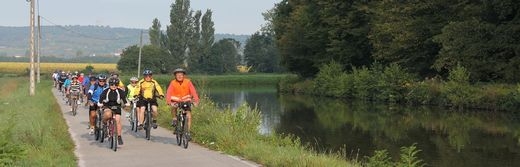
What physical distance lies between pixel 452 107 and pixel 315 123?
43.7ft

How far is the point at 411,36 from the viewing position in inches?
1725

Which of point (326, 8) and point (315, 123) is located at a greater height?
point (326, 8)

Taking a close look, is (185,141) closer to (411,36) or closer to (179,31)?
(411,36)

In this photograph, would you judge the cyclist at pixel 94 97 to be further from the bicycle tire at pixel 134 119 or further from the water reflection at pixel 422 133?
the water reflection at pixel 422 133

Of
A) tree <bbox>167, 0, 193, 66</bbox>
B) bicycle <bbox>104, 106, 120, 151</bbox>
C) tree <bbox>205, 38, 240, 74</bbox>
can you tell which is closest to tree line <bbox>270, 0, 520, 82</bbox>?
bicycle <bbox>104, 106, 120, 151</bbox>

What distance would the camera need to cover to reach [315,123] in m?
27.8

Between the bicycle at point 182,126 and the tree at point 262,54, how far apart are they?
106830mm

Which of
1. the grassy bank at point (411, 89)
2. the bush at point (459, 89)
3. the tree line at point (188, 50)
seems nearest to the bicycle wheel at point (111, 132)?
the grassy bank at point (411, 89)

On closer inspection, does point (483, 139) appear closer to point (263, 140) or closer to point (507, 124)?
point (507, 124)

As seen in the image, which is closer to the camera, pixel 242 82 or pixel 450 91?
pixel 450 91

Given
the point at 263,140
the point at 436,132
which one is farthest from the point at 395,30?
the point at 263,140

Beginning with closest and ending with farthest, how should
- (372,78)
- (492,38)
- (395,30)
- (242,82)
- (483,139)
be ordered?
1. (483,139)
2. (492,38)
3. (395,30)
4. (372,78)
5. (242,82)

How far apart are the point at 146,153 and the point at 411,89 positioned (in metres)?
31.9

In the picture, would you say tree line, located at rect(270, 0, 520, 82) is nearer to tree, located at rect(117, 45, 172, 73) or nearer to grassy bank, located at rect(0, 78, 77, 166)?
grassy bank, located at rect(0, 78, 77, 166)
